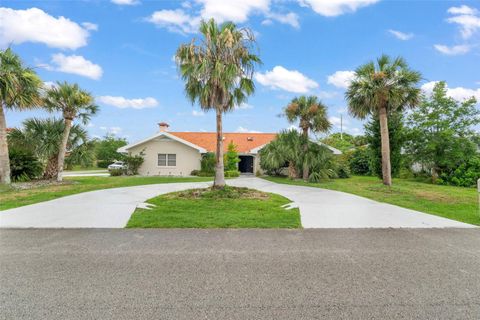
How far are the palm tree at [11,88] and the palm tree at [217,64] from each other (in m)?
7.87

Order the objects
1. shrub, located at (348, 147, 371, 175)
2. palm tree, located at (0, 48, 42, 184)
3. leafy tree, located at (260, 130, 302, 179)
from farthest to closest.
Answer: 1. shrub, located at (348, 147, 371, 175)
2. leafy tree, located at (260, 130, 302, 179)
3. palm tree, located at (0, 48, 42, 184)

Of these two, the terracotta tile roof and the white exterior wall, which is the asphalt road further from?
the terracotta tile roof

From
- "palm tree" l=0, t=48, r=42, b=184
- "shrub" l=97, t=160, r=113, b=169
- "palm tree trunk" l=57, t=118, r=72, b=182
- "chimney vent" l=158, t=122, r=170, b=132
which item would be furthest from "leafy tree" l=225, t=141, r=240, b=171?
"shrub" l=97, t=160, r=113, b=169

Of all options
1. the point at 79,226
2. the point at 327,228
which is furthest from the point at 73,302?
the point at 327,228

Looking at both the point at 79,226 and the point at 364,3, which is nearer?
the point at 79,226

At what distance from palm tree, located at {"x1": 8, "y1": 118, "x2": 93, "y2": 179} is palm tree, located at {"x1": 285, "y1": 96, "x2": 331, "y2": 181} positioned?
1361cm

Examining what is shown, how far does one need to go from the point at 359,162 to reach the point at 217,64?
21.3 meters

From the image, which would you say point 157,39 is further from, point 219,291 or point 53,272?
point 219,291

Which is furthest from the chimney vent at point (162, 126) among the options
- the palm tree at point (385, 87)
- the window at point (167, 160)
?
the palm tree at point (385, 87)

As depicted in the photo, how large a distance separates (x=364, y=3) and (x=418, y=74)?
204 inches

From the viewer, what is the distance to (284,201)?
9070 millimetres

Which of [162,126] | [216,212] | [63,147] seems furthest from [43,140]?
[216,212]

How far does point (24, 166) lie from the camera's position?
13.8m

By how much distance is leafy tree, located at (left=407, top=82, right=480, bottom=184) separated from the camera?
16.6 m
